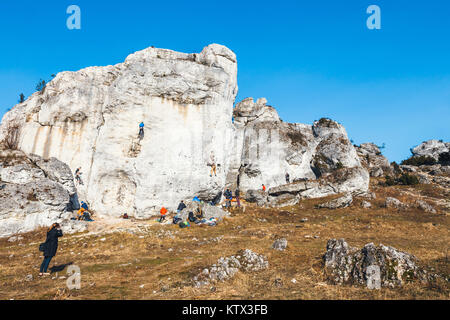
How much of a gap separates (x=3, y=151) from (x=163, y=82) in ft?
65.8

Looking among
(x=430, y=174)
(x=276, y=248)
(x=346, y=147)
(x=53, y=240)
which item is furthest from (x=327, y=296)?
(x=430, y=174)

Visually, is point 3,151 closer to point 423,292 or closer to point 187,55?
point 187,55

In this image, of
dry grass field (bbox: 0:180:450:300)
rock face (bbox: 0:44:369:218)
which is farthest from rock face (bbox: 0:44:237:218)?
dry grass field (bbox: 0:180:450:300)

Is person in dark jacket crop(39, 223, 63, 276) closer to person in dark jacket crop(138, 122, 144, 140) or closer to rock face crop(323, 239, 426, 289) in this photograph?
rock face crop(323, 239, 426, 289)

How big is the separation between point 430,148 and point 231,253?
84906 millimetres

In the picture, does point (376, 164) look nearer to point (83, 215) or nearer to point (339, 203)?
point (339, 203)

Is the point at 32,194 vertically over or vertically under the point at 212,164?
under

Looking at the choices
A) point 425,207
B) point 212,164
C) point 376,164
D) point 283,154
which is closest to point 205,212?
point 212,164

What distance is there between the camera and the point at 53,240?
1425 centimetres

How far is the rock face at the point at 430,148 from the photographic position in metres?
72.1

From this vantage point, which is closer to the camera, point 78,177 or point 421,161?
point 78,177

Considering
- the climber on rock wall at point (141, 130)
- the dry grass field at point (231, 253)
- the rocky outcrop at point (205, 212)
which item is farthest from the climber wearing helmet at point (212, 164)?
the climber on rock wall at point (141, 130)

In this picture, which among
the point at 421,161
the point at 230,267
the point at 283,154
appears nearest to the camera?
the point at 230,267

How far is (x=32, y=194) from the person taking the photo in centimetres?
2681
